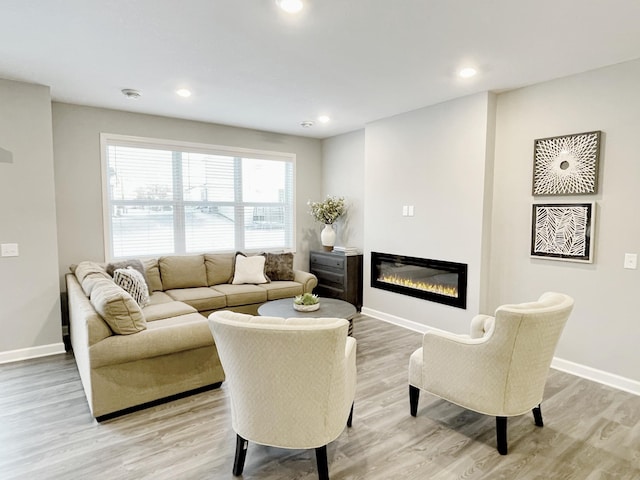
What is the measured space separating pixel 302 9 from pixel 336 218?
384 cm

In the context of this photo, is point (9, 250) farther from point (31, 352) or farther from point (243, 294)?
point (243, 294)

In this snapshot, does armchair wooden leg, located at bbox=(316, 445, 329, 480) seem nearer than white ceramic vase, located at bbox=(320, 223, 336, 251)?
Yes

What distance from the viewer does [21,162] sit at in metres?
3.58

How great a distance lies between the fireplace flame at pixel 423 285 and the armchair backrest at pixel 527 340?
188cm

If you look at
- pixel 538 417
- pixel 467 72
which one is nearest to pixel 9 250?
pixel 467 72

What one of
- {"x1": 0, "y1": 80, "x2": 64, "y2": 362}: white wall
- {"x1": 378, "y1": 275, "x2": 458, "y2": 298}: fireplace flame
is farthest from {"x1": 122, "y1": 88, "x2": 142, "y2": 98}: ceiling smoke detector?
{"x1": 378, "y1": 275, "x2": 458, "y2": 298}: fireplace flame

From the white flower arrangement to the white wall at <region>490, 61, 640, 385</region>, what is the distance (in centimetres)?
242

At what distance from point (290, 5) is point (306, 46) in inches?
22.6

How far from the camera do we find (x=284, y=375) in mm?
1812

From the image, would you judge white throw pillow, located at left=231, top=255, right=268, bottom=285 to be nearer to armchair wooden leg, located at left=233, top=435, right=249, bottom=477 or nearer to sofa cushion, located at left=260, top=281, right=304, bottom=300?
sofa cushion, located at left=260, top=281, right=304, bottom=300

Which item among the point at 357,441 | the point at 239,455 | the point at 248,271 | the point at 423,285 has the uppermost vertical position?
the point at 248,271

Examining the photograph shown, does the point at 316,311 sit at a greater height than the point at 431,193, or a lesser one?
lesser

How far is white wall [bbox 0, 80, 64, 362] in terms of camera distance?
11.6ft

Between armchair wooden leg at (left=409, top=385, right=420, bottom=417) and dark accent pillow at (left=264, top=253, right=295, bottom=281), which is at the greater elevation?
dark accent pillow at (left=264, top=253, right=295, bottom=281)
